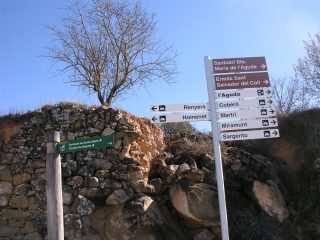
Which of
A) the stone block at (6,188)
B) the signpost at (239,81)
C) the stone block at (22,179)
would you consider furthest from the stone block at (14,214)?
the signpost at (239,81)

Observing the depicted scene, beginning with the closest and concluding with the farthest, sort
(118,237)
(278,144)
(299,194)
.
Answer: (118,237) → (299,194) → (278,144)

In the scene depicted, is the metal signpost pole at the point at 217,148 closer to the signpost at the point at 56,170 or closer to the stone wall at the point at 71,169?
the signpost at the point at 56,170

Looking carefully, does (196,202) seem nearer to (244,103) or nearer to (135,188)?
(135,188)

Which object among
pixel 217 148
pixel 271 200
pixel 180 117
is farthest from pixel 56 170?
pixel 271 200

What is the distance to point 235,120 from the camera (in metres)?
7.41

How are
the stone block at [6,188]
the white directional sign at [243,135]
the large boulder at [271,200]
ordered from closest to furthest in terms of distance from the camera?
the white directional sign at [243,135] < the stone block at [6,188] < the large boulder at [271,200]

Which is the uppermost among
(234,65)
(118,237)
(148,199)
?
(234,65)

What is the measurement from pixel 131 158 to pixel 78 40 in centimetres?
751

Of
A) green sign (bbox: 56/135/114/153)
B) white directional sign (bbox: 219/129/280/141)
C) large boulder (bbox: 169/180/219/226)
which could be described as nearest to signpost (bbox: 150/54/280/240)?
white directional sign (bbox: 219/129/280/141)

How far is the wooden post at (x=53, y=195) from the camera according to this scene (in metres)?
5.82

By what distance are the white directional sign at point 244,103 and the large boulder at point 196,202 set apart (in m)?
2.72

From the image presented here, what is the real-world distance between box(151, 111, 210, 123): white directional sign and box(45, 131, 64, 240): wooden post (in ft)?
6.17

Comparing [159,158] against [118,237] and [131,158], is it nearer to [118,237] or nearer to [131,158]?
[131,158]

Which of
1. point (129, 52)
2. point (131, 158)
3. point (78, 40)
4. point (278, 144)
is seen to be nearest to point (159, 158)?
point (131, 158)
